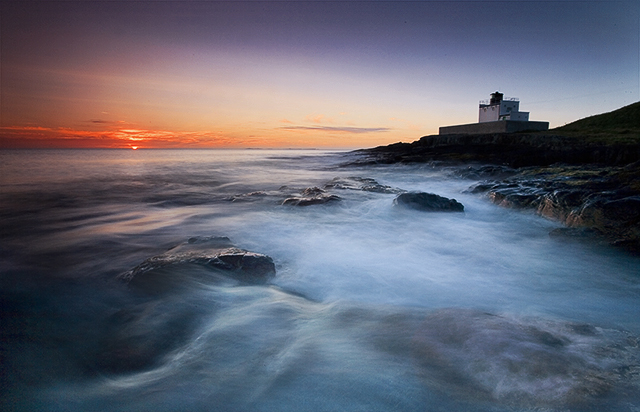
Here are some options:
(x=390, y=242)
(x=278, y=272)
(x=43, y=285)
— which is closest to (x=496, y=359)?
(x=278, y=272)

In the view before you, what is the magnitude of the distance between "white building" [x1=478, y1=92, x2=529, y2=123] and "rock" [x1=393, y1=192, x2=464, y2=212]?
42712 millimetres

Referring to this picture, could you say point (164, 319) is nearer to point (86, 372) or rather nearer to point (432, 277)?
point (86, 372)

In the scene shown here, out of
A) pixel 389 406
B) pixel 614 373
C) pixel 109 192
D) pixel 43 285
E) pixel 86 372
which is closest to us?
pixel 389 406

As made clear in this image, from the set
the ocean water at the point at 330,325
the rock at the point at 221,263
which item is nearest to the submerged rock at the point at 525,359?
the ocean water at the point at 330,325

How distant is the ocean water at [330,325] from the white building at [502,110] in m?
45.0

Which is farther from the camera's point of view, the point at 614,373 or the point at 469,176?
the point at 469,176

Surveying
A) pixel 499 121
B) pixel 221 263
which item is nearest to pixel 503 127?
pixel 499 121

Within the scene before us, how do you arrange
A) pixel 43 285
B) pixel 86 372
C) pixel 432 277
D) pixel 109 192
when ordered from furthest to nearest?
pixel 109 192
pixel 432 277
pixel 43 285
pixel 86 372

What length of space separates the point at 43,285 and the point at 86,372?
238 centimetres

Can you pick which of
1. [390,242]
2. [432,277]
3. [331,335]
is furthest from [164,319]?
[390,242]

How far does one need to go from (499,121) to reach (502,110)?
15640 mm

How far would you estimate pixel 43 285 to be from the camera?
402 cm

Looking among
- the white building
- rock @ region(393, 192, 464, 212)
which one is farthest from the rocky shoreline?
the white building

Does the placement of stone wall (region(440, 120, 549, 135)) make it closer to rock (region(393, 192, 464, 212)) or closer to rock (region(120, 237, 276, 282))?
rock (region(393, 192, 464, 212))
